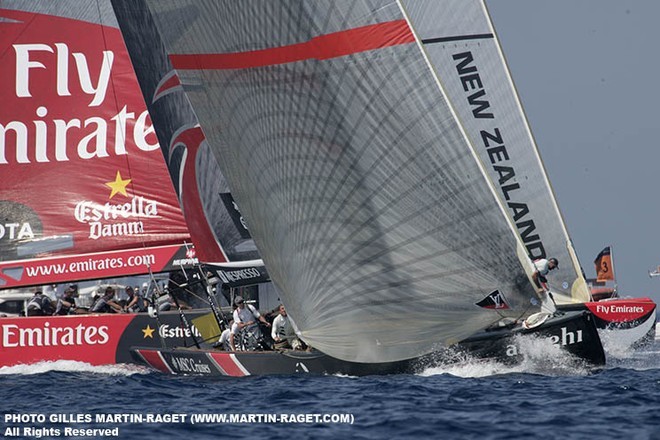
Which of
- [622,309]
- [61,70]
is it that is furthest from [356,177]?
[622,309]

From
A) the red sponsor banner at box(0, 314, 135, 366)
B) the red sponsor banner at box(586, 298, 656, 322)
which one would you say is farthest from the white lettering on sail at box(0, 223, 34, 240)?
the red sponsor banner at box(586, 298, 656, 322)

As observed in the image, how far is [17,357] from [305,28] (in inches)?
378

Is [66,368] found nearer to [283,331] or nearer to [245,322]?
[245,322]

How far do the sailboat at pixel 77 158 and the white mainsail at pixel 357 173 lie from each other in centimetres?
682

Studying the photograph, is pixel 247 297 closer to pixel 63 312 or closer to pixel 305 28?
pixel 63 312

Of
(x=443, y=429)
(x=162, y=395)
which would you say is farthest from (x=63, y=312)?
(x=443, y=429)

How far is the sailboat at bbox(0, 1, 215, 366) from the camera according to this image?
74.0 feet

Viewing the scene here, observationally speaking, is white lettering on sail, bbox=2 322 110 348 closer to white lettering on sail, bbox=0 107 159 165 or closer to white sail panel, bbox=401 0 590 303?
white lettering on sail, bbox=0 107 159 165

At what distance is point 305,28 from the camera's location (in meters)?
15.0

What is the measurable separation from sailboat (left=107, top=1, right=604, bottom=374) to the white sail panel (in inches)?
167

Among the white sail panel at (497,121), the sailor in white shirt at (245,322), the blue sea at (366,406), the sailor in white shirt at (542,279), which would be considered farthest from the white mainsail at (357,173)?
the white sail panel at (497,121)

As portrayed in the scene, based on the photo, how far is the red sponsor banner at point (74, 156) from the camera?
22.6 metres

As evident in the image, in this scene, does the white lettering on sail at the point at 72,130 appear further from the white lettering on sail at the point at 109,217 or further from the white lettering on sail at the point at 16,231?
the white lettering on sail at the point at 16,231

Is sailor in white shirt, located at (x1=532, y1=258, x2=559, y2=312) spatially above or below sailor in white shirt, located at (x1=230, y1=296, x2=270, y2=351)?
below
